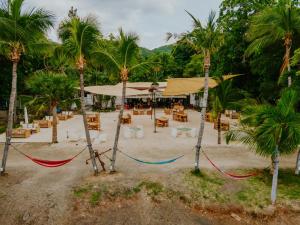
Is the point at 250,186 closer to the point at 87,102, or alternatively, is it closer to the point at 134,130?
the point at 134,130

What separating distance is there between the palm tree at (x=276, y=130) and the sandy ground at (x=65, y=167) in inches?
101

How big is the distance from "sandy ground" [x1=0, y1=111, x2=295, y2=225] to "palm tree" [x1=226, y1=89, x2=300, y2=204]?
8.42ft

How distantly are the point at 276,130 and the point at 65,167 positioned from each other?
7.51 metres

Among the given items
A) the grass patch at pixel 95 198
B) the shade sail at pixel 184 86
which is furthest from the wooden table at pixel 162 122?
the grass patch at pixel 95 198

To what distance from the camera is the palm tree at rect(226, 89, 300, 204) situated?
7781 mm

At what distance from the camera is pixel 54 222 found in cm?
688

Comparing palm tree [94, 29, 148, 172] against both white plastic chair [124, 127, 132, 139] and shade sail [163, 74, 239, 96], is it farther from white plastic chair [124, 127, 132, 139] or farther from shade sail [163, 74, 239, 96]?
shade sail [163, 74, 239, 96]

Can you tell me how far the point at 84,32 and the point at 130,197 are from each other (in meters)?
5.37

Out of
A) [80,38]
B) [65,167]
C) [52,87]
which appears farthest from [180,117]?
[80,38]

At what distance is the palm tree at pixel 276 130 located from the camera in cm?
778

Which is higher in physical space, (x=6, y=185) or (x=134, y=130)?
(x=134, y=130)

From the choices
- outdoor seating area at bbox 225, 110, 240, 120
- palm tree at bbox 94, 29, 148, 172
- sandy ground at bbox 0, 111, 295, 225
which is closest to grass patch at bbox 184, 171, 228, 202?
sandy ground at bbox 0, 111, 295, 225

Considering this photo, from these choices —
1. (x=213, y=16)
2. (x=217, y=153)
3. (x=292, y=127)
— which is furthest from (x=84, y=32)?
(x=217, y=153)

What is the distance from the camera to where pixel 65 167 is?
10508mm
